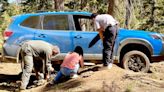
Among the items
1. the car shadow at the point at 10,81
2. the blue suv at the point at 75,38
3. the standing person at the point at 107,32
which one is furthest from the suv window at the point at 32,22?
the standing person at the point at 107,32

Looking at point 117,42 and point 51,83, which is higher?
point 117,42

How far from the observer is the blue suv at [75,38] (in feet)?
36.0

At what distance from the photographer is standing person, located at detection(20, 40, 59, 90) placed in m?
10.1

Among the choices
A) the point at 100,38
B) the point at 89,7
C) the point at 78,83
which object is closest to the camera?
the point at 78,83

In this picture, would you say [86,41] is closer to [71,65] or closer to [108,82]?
[71,65]

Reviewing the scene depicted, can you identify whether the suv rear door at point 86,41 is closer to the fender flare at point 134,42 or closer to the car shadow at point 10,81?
the fender flare at point 134,42

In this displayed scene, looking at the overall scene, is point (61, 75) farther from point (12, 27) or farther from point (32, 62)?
point (12, 27)

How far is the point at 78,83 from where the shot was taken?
9398 mm

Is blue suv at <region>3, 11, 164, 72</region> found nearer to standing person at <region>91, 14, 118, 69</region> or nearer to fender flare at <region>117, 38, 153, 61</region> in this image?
fender flare at <region>117, 38, 153, 61</region>

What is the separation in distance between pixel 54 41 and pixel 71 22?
693 millimetres

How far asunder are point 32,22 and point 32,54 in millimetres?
1384

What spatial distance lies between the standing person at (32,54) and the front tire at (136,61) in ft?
6.54

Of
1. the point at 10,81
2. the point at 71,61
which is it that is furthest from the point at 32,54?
the point at 10,81

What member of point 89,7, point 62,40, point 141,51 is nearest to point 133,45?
point 141,51
